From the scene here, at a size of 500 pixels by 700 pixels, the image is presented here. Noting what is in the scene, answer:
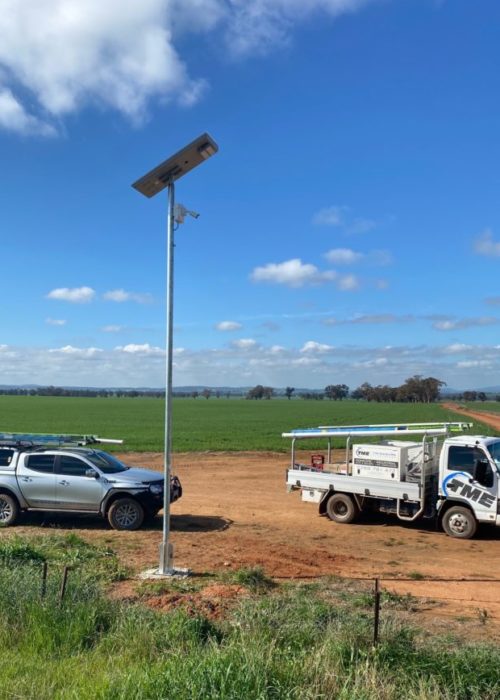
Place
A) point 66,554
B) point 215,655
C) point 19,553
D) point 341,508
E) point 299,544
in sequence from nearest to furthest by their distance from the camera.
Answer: point 215,655 → point 19,553 → point 66,554 → point 299,544 → point 341,508

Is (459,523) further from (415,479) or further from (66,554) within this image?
(66,554)

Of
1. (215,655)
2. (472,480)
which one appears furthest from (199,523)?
(215,655)

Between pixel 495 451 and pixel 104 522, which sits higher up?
pixel 495 451

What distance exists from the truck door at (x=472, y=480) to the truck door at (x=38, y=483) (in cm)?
855

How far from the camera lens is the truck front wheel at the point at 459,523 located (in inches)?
512

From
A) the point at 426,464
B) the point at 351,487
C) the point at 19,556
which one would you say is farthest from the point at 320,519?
A: the point at 19,556

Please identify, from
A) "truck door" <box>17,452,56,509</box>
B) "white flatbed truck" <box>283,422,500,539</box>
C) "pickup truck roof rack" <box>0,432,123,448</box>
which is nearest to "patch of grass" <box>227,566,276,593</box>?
"white flatbed truck" <box>283,422,500,539</box>

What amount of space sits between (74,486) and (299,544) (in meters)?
5.10

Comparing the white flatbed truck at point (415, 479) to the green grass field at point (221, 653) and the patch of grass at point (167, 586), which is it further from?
the patch of grass at point (167, 586)

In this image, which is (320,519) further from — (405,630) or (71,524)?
(405,630)

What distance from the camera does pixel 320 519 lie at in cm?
1547

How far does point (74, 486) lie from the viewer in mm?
13906

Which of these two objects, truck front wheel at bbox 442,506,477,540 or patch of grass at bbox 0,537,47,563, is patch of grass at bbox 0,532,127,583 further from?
truck front wheel at bbox 442,506,477,540

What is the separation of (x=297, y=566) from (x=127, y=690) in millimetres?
6645
